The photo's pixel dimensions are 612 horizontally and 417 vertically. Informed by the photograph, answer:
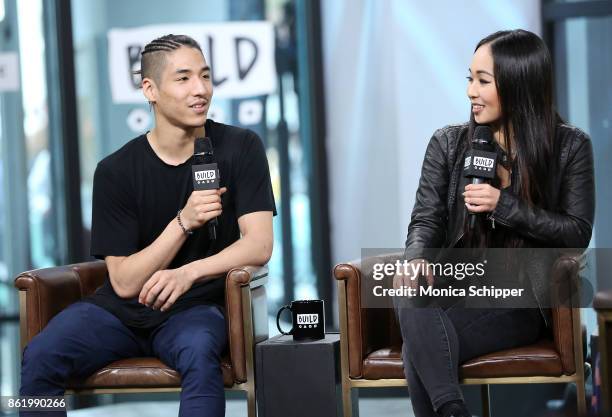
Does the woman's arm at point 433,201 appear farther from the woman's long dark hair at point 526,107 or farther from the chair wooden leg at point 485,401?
the chair wooden leg at point 485,401

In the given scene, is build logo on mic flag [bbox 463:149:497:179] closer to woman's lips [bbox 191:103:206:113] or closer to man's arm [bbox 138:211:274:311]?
man's arm [bbox 138:211:274:311]

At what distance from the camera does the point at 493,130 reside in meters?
3.21

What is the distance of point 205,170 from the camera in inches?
120

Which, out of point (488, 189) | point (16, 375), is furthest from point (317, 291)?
point (488, 189)

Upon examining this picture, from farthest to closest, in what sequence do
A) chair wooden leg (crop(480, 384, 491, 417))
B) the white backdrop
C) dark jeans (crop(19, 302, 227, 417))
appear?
the white backdrop
chair wooden leg (crop(480, 384, 491, 417))
dark jeans (crop(19, 302, 227, 417))

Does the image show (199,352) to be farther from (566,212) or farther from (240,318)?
(566,212)

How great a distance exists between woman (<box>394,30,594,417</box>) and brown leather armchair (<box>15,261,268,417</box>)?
1.62 ft

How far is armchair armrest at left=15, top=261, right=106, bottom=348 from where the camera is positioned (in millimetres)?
3309

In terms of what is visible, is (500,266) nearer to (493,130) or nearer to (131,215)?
(493,130)

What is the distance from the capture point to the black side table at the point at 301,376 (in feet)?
10.5

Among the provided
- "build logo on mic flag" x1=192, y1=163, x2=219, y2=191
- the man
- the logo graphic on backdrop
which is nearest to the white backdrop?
the logo graphic on backdrop

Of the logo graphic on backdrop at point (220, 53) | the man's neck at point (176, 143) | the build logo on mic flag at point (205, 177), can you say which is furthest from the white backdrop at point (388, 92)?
the build logo on mic flag at point (205, 177)

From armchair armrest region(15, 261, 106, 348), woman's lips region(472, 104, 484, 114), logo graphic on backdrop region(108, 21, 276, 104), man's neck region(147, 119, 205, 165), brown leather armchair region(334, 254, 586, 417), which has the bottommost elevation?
brown leather armchair region(334, 254, 586, 417)

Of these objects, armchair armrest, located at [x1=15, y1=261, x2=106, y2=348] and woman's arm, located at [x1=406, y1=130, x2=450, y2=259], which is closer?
woman's arm, located at [x1=406, y1=130, x2=450, y2=259]
